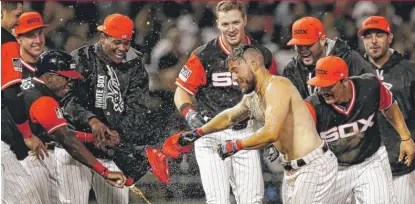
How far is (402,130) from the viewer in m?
5.99

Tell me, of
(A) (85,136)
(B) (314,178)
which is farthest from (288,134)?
(A) (85,136)

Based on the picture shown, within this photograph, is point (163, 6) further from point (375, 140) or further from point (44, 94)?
point (375, 140)

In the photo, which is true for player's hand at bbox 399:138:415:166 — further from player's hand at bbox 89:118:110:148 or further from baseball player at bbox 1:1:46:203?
baseball player at bbox 1:1:46:203

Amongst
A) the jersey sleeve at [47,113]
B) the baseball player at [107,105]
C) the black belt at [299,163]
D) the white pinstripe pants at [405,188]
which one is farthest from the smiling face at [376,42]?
the jersey sleeve at [47,113]

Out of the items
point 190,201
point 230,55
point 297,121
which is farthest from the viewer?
→ point 190,201

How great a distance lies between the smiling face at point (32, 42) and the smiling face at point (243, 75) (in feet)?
4.38

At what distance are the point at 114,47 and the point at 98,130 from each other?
0.55 metres

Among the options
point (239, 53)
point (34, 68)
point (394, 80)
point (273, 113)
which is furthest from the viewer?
point (394, 80)

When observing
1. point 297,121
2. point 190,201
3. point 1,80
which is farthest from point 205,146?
point 1,80

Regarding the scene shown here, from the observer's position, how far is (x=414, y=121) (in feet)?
20.0

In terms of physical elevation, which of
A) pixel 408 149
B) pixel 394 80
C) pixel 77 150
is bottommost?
pixel 408 149

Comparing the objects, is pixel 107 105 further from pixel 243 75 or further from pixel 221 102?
pixel 243 75

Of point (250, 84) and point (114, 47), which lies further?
point (114, 47)

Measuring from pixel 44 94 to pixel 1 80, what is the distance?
0.30 meters
